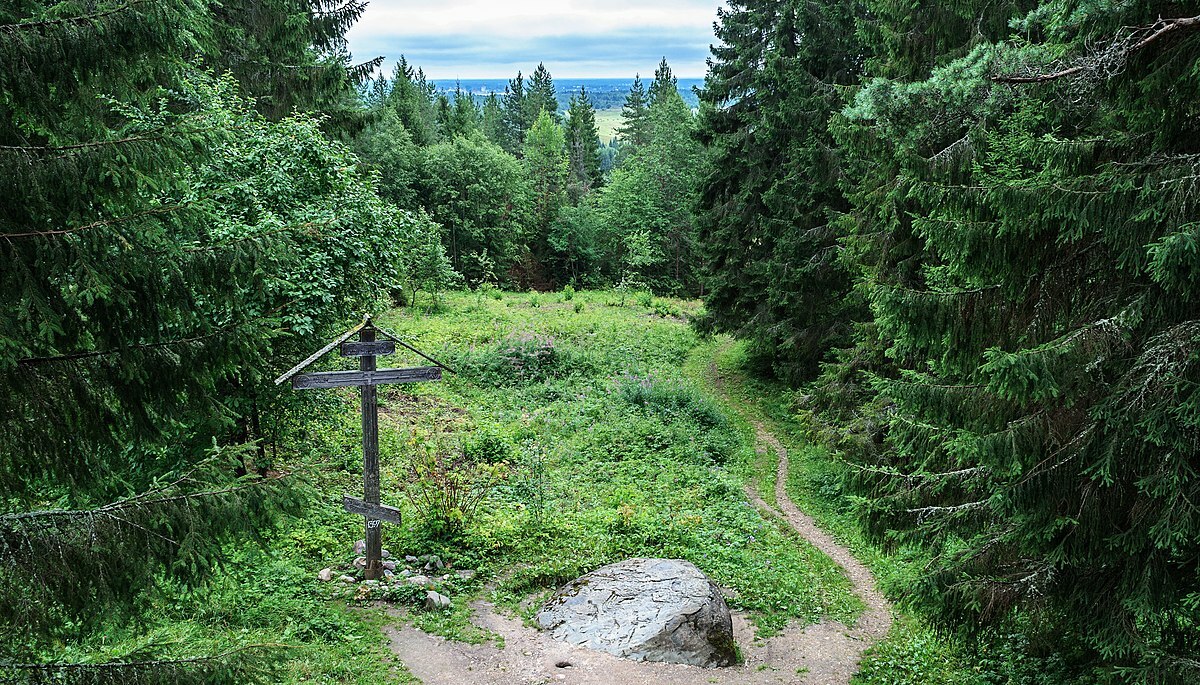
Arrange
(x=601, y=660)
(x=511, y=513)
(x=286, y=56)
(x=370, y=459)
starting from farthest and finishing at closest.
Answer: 1. (x=286, y=56)
2. (x=511, y=513)
3. (x=370, y=459)
4. (x=601, y=660)

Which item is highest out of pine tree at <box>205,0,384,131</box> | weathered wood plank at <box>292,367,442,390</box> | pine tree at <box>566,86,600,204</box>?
pine tree at <box>566,86,600,204</box>

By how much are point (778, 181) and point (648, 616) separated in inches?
589

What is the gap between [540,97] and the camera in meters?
84.3

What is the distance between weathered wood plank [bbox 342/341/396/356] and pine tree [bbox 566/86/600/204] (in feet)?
202

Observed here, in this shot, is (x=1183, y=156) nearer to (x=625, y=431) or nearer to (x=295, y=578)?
(x=295, y=578)

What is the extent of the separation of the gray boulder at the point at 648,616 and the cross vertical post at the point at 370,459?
257 cm

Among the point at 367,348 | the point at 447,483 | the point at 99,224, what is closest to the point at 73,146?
the point at 99,224

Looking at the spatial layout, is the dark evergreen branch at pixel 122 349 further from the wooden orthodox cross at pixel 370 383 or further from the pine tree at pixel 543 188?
the pine tree at pixel 543 188

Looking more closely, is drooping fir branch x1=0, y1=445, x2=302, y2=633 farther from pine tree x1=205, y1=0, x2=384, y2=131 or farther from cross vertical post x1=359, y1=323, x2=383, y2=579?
pine tree x1=205, y1=0, x2=384, y2=131

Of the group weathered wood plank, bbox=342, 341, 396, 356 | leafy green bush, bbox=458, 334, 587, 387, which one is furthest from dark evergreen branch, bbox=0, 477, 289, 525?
leafy green bush, bbox=458, 334, 587, 387

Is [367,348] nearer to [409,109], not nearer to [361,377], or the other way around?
[361,377]

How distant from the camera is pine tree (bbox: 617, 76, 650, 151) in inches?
2800

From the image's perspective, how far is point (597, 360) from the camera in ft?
83.0

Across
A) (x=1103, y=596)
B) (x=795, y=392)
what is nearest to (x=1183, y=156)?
(x=1103, y=596)
